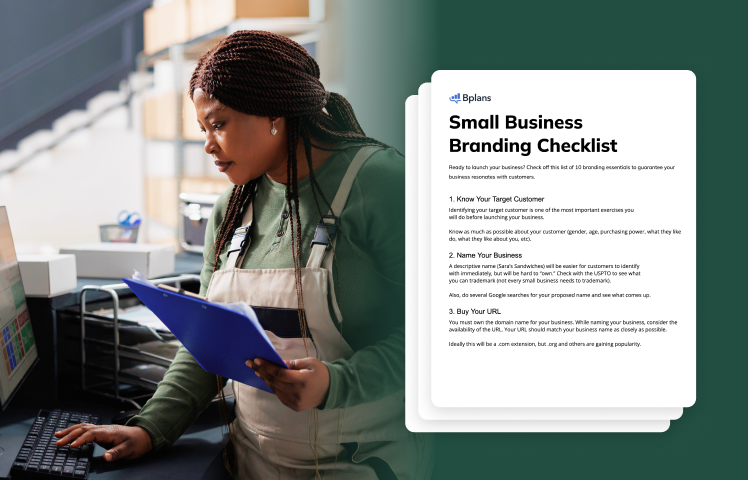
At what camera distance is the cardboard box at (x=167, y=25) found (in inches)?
131

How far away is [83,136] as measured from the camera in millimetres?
4812

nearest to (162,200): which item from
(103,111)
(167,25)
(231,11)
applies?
(167,25)

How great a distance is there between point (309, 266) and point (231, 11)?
2229 mm

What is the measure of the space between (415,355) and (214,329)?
0.29m

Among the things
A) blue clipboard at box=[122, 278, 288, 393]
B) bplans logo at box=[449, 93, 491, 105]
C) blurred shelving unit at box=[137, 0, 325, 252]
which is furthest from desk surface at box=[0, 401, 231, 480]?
blurred shelving unit at box=[137, 0, 325, 252]

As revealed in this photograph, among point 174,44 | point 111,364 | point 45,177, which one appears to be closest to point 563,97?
point 111,364

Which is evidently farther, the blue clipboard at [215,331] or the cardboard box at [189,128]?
the cardboard box at [189,128]

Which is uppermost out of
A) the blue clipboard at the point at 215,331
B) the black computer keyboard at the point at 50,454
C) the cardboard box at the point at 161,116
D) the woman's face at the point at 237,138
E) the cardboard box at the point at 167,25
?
the cardboard box at the point at 167,25

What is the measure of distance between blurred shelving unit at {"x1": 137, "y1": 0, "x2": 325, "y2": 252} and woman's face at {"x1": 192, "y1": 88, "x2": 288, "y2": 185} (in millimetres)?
1235

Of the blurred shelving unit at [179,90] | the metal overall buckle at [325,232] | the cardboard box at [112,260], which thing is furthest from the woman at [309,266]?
the blurred shelving unit at [179,90]

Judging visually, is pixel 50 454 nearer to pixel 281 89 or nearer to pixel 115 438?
pixel 115 438

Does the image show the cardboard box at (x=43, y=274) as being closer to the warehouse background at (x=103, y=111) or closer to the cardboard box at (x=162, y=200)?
the warehouse background at (x=103, y=111)

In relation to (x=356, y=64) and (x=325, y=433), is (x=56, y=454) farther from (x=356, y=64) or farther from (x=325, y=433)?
(x=356, y=64)

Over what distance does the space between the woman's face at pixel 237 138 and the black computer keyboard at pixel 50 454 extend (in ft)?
1.55
